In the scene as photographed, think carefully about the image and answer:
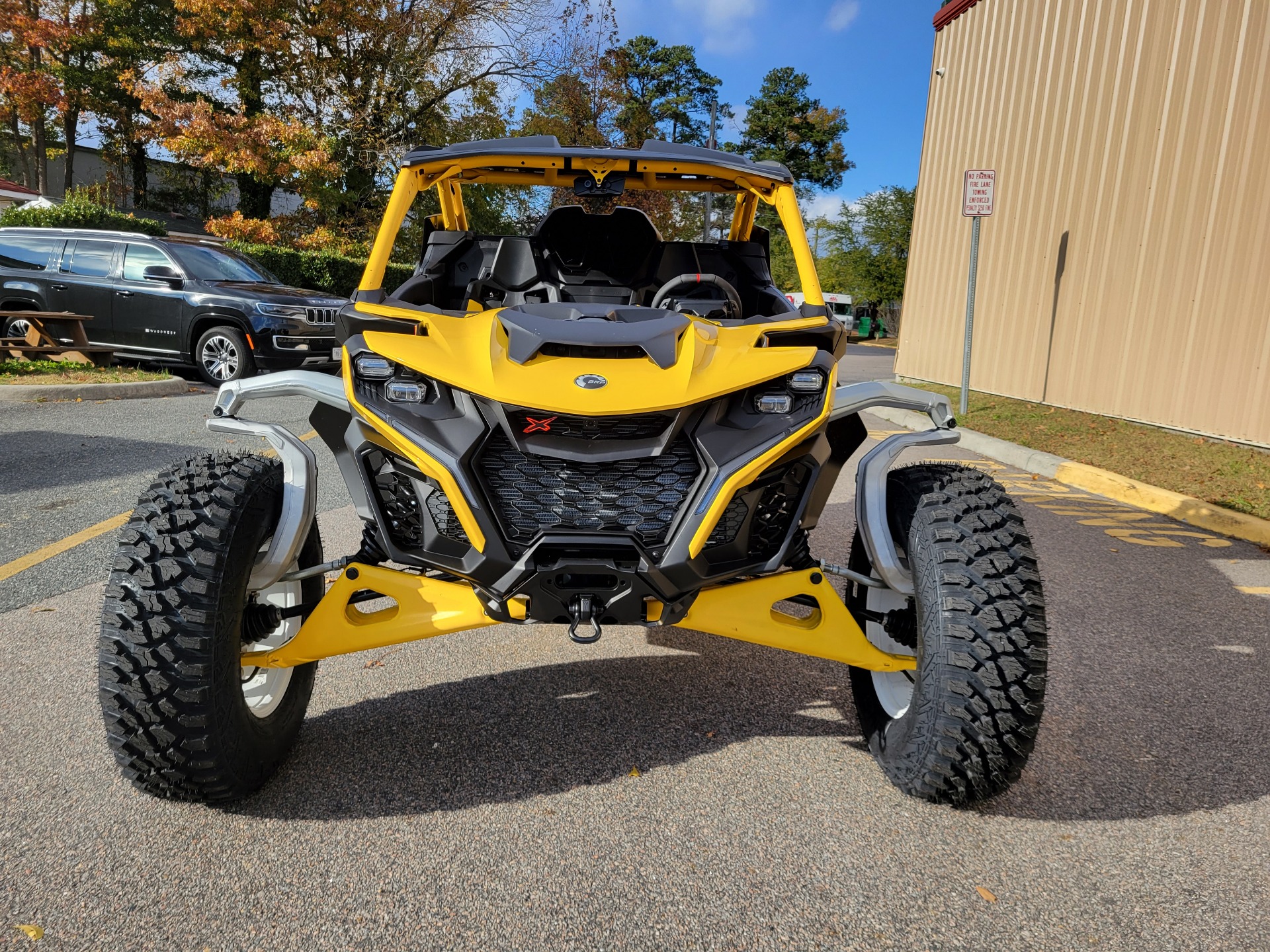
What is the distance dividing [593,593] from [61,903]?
1.41 meters

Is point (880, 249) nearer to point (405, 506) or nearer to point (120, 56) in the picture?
point (120, 56)

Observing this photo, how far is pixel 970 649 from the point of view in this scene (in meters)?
2.39

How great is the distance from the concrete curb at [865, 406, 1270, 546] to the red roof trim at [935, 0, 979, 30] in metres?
9.74

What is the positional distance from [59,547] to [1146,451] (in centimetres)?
908

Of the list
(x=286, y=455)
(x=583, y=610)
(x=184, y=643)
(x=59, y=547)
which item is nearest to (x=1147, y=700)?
(x=583, y=610)

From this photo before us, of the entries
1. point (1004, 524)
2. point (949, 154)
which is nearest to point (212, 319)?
point (1004, 524)

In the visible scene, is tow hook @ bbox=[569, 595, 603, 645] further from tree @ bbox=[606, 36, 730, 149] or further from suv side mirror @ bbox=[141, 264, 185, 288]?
tree @ bbox=[606, 36, 730, 149]

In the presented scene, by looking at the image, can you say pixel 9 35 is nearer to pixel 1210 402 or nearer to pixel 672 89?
pixel 1210 402

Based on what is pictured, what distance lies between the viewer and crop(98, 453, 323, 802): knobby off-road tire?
2.27m

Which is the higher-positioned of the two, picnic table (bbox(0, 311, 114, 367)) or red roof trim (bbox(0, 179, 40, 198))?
red roof trim (bbox(0, 179, 40, 198))

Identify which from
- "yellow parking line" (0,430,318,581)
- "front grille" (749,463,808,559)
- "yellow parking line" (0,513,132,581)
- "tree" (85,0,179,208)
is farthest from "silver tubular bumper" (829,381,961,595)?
"tree" (85,0,179,208)

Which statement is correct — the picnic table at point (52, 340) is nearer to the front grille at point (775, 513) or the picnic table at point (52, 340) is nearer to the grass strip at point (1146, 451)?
the grass strip at point (1146, 451)

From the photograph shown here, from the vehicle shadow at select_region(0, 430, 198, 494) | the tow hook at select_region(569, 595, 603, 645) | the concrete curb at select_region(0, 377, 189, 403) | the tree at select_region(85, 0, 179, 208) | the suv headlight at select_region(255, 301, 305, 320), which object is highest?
the tree at select_region(85, 0, 179, 208)

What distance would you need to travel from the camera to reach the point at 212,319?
11.4 meters
